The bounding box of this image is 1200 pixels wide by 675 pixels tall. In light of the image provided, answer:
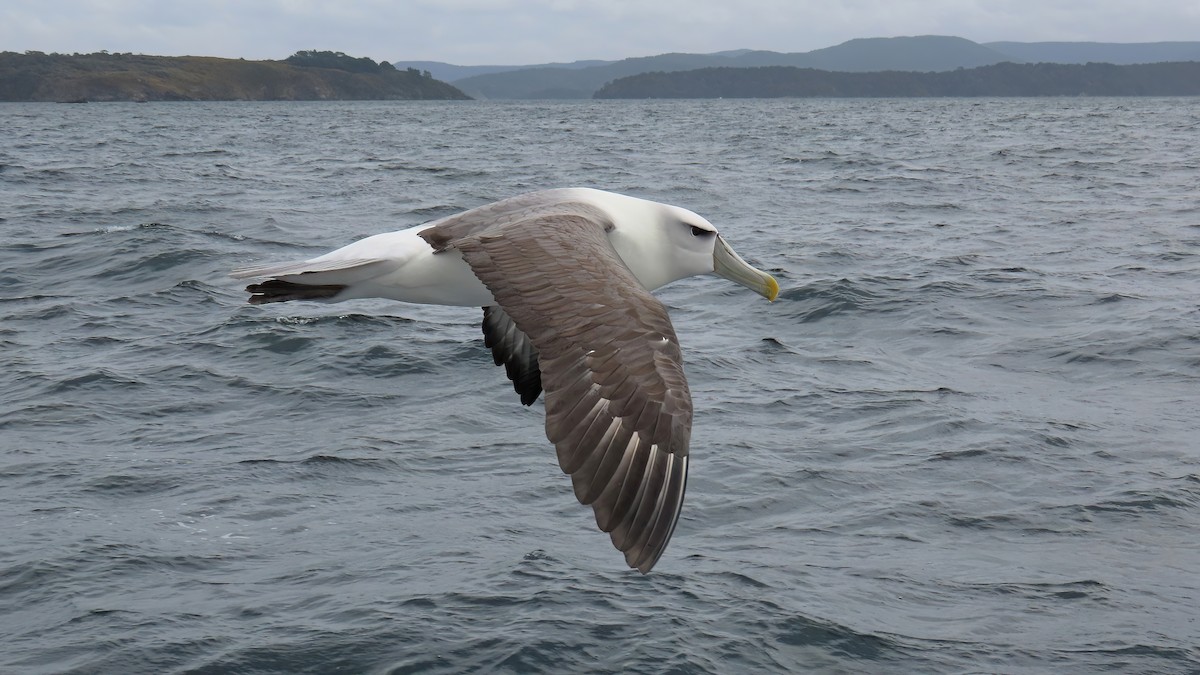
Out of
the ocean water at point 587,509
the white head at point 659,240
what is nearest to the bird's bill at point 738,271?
the white head at point 659,240

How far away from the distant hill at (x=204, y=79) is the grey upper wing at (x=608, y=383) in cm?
14093

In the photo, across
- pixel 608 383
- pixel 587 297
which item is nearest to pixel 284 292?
pixel 587 297

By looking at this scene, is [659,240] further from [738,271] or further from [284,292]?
[284,292]

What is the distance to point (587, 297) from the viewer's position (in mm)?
4422

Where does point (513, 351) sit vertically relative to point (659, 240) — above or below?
below

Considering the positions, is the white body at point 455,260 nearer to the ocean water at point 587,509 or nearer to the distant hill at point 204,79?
the ocean water at point 587,509

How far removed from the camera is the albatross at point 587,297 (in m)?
4.01

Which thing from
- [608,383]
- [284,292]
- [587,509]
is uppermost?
[284,292]

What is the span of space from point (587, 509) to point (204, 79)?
498 ft

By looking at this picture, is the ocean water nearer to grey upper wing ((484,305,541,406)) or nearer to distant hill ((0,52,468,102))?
grey upper wing ((484,305,541,406))

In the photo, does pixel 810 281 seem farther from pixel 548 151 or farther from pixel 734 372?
pixel 548 151

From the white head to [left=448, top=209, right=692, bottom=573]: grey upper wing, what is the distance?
107 cm

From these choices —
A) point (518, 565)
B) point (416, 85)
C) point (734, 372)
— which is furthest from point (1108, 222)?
point (416, 85)

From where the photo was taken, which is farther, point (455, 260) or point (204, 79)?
point (204, 79)
